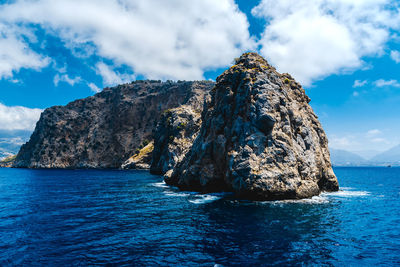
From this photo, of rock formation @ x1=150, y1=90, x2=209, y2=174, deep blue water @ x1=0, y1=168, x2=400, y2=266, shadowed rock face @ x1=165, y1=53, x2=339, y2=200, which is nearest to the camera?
deep blue water @ x1=0, y1=168, x2=400, y2=266

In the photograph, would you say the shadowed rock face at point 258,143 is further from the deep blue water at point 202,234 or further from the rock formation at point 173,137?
the rock formation at point 173,137

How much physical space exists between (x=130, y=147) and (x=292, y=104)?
550 feet

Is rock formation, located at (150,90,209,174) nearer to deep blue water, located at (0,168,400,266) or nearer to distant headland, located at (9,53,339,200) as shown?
distant headland, located at (9,53,339,200)

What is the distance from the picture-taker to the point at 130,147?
642 feet

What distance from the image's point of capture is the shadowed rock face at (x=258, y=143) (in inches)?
1531

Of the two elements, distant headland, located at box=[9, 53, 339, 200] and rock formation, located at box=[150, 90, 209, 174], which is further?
rock formation, located at box=[150, 90, 209, 174]

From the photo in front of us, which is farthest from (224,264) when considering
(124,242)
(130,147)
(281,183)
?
(130,147)

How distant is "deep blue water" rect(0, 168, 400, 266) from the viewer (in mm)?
17312

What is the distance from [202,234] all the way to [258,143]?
22784 millimetres

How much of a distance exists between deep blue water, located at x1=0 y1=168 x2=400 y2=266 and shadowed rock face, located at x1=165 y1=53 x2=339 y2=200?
4.70 m

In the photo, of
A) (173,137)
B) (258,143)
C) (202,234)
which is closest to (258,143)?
(258,143)

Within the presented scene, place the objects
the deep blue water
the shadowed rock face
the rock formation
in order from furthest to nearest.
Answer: the rock formation
the shadowed rock face
the deep blue water

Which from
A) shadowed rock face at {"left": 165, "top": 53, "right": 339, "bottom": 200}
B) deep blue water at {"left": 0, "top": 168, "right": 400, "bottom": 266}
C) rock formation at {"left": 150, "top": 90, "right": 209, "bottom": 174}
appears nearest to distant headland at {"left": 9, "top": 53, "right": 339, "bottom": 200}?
shadowed rock face at {"left": 165, "top": 53, "right": 339, "bottom": 200}

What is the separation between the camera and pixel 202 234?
22625mm
